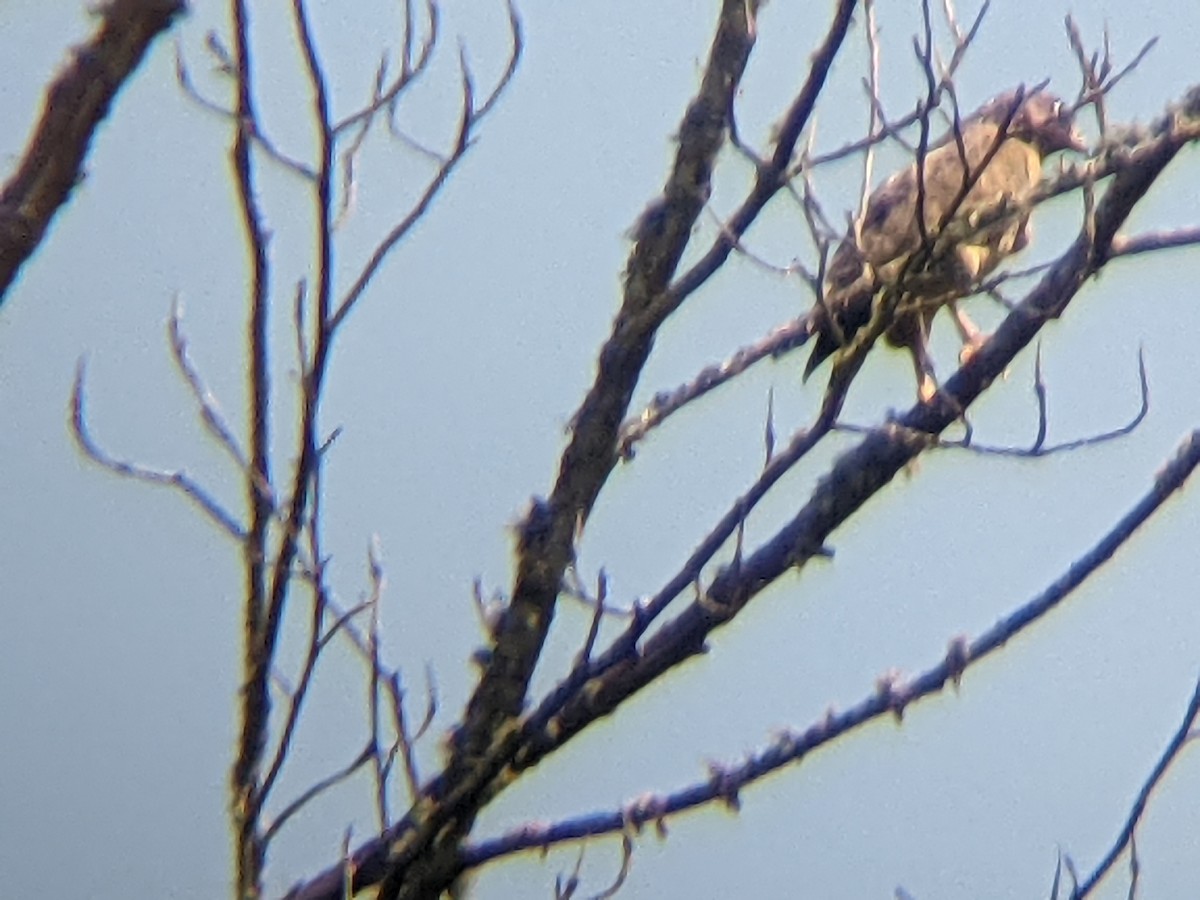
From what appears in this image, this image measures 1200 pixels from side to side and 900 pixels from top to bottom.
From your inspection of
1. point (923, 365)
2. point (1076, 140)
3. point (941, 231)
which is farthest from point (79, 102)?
point (1076, 140)

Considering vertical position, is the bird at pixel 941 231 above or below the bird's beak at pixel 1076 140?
below

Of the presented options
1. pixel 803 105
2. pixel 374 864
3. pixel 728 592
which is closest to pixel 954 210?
pixel 803 105

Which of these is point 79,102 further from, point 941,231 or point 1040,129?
point 1040,129

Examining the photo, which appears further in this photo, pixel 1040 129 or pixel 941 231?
pixel 1040 129

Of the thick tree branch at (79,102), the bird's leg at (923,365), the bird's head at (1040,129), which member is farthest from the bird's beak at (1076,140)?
the thick tree branch at (79,102)

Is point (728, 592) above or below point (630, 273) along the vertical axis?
below

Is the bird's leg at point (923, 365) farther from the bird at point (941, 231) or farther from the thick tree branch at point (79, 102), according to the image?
the thick tree branch at point (79, 102)

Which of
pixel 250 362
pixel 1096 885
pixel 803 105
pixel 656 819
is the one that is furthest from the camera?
pixel 656 819

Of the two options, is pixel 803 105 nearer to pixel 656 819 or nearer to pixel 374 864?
pixel 656 819
